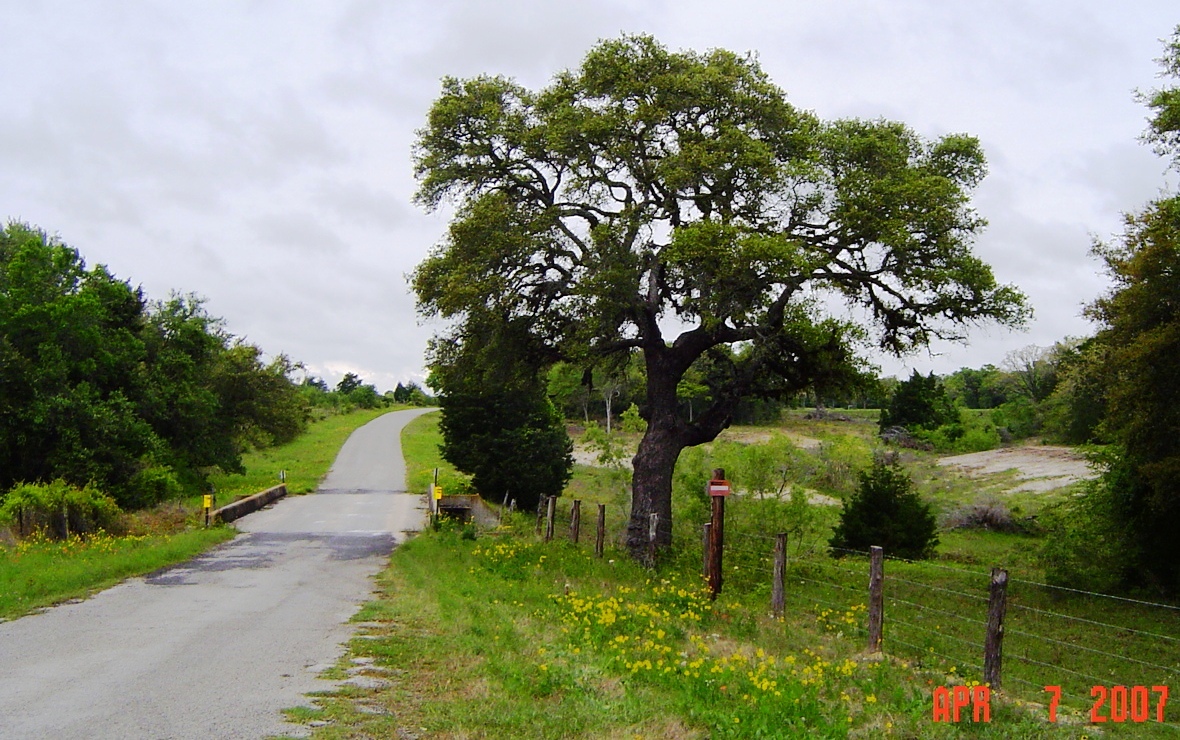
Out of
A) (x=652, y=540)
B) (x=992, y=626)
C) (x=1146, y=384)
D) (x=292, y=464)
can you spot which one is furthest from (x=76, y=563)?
(x=292, y=464)

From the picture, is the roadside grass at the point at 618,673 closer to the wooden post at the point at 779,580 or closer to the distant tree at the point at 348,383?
the wooden post at the point at 779,580

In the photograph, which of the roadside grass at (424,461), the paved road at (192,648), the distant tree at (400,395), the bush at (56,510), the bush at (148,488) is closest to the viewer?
the paved road at (192,648)

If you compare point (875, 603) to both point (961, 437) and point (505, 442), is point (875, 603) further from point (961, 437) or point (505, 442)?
point (961, 437)

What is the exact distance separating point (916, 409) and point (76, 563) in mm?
70666

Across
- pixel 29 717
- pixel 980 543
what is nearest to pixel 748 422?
pixel 980 543

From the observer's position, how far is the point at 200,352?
41.3 m

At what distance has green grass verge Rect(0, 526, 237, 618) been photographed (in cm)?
1374

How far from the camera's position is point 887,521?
26141mm

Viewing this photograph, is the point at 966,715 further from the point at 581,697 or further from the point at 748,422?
the point at 748,422

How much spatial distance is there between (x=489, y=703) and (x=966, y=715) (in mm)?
3886

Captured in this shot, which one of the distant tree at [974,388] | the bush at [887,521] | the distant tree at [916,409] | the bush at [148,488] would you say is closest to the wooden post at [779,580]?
the bush at [887,521]

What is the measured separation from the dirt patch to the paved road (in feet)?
120

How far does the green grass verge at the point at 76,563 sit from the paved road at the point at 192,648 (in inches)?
18.6

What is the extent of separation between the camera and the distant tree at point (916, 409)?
77.1 m
